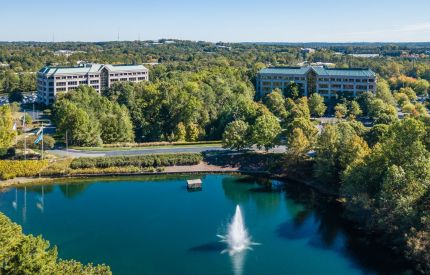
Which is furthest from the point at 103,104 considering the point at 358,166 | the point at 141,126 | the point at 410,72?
the point at 410,72

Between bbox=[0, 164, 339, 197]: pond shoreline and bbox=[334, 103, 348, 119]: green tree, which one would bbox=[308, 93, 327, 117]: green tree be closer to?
bbox=[334, 103, 348, 119]: green tree

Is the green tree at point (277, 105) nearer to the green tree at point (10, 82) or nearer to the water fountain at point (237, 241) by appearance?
the water fountain at point (237, 241)

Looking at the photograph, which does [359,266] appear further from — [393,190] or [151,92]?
[151,92]

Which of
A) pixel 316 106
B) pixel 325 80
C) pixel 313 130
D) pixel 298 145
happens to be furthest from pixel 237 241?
pixel 325 80

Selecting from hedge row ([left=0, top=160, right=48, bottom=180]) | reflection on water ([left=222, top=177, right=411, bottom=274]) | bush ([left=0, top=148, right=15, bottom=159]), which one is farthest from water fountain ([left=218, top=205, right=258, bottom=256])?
bush ([left=0, top=148, right=15, bottom=159])

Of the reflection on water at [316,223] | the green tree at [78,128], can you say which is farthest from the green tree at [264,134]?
the green tree at [78,128]
